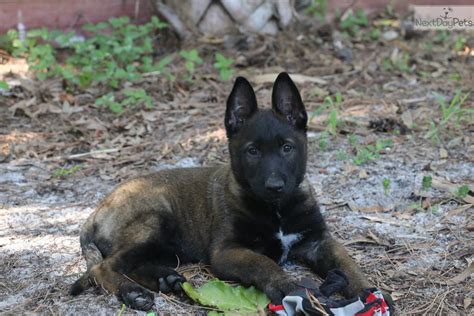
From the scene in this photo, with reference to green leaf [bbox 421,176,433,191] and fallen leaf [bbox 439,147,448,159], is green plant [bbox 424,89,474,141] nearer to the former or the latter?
fallen leaf [bbox 439,147,448,159]

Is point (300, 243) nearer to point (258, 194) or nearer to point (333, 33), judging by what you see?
point (258, 194)

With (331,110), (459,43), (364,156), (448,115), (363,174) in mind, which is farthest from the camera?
(459,43)

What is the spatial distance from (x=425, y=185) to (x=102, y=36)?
4.89 metres

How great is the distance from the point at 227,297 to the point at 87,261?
3.21ft

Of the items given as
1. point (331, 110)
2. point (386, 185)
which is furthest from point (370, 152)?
point (331, 110)

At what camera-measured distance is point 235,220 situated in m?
4.30

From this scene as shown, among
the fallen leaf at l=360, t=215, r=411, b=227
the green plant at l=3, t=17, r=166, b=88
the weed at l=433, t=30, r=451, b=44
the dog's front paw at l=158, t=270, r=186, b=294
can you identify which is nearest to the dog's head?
the dog's front paw at l=158, t=270, r=186, b=294

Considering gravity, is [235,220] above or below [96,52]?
below

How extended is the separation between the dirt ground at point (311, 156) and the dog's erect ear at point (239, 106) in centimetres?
98

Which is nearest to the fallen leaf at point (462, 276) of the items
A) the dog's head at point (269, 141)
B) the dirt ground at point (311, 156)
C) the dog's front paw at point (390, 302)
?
the dirt ground at point (311, 156)


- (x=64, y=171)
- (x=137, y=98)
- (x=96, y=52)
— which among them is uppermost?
(x=96, y=52)

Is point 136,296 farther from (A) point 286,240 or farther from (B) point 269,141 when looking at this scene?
(B) point 269,141

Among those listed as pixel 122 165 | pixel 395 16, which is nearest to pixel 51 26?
pixel 122 165

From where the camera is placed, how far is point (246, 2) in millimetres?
8828
